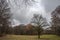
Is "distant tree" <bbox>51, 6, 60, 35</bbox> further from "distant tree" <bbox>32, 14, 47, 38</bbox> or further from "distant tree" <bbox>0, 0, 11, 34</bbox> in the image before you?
"distant tree" <bbox>0, 0, 11, 34</bbox>

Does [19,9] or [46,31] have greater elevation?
[19,9]

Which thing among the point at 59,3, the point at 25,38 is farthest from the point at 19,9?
the point at 59,3

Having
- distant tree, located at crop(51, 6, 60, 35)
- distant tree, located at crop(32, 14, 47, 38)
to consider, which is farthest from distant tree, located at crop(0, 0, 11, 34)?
distant tree, located at crop(51, 6, 60, 35)

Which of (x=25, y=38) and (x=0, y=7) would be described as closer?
(x=25, y=38)

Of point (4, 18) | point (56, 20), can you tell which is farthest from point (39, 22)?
point (4, 18)

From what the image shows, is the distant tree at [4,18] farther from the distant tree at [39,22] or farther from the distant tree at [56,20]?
the distant tree at [56,20]

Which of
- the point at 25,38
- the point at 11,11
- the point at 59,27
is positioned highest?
the point at 11,11

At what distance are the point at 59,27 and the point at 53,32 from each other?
14 cm

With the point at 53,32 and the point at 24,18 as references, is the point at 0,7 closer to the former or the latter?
the point at 24,18

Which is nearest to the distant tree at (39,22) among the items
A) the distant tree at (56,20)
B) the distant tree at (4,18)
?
the distant tree at (56,20)

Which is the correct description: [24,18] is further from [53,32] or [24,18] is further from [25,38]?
[53,32]

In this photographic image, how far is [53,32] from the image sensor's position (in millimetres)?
2701

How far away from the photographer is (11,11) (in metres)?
2.79

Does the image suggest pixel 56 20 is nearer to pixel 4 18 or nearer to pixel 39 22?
pixel 39 22
